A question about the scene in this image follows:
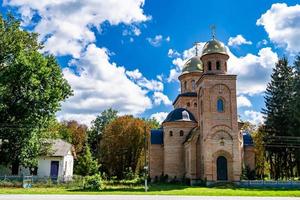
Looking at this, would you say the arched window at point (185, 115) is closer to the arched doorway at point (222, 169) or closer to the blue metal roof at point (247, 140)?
the blue metal roof at point (247, 140)

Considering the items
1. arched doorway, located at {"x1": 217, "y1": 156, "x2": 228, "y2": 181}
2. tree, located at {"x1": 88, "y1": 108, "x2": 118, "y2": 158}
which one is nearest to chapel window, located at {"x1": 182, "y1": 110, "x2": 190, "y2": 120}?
arched doorway, located at {"x1": 217, "y1": 156, "x2": 228, "y2": 181}

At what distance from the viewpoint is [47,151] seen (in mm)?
37875

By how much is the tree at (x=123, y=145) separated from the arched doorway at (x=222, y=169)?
2327 cm

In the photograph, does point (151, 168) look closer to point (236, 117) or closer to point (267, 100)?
point (236, 117)

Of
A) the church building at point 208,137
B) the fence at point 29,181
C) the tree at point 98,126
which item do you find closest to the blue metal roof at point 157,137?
the church building at point 208,137

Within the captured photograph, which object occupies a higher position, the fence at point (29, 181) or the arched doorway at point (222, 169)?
the arched doorway at point (222, 169)

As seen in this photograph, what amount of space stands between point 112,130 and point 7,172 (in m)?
22.6

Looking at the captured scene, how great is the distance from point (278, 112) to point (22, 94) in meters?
31.4

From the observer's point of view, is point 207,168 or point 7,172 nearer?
point 207,168

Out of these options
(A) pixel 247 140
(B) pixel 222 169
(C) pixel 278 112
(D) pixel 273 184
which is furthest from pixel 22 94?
(C) pixel 278 112

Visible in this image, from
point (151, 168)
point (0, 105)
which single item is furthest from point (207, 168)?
point (0, 105)

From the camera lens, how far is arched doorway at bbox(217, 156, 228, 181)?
35.1 metres

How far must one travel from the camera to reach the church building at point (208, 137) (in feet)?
115

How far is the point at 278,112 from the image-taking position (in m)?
45.8
